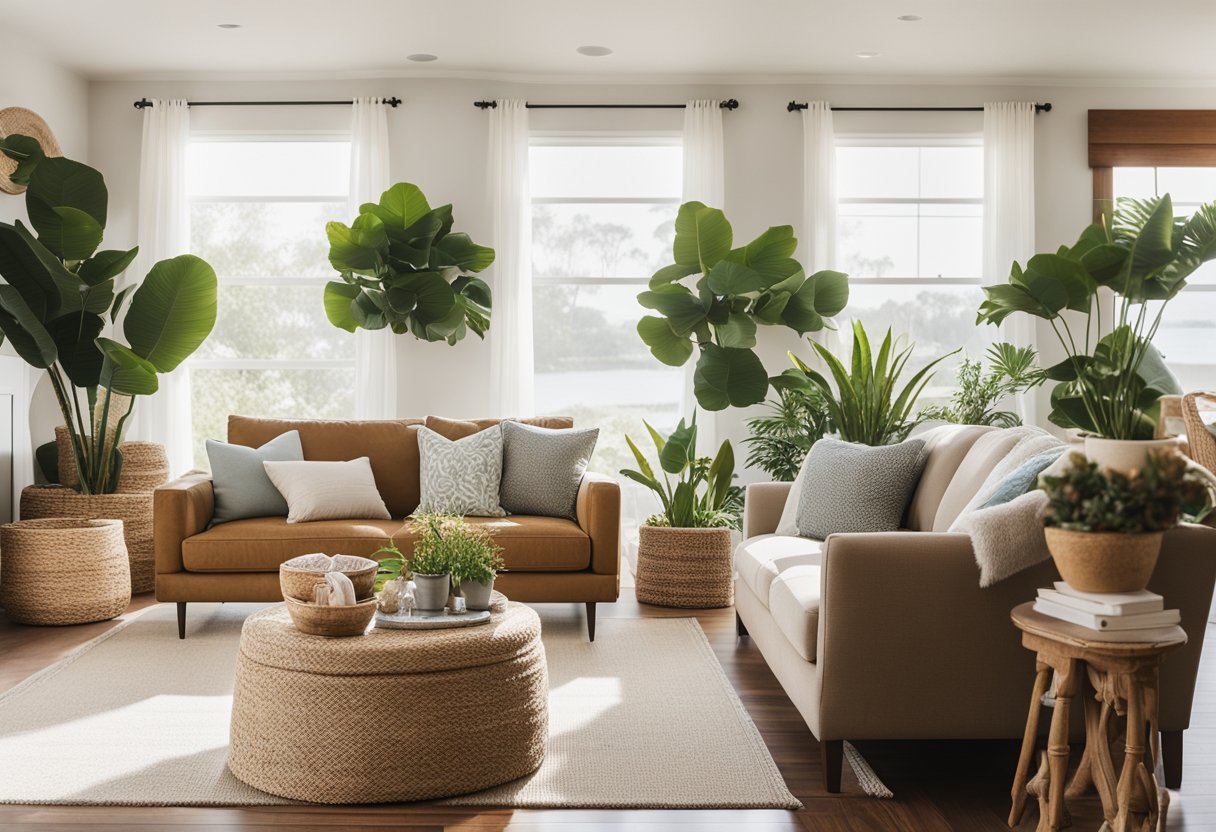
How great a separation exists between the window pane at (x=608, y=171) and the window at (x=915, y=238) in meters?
1.05

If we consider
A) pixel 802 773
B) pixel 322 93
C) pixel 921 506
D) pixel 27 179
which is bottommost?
pixel 802 773

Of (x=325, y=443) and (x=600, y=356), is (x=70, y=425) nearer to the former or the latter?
(x=325, y=443)

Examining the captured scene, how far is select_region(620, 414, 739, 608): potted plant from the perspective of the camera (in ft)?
17.2

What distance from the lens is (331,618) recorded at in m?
2.79

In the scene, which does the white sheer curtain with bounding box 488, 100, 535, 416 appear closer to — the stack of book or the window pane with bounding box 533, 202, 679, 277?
the window pane with bounding box 533, 202, 679, 277

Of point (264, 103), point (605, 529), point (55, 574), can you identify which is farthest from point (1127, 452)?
point (264, 103)

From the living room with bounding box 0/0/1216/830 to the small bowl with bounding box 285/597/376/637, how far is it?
10 mm

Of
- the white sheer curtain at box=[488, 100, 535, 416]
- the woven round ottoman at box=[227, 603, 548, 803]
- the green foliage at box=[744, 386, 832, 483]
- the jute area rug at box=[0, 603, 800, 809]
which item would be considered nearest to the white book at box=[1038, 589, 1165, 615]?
the jute area rug at box=[0, 603, 800, 809]

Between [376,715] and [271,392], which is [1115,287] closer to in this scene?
[376,715]

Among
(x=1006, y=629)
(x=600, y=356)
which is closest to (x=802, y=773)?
(x=1006, y=629)

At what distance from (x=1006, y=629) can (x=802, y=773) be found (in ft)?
2.22

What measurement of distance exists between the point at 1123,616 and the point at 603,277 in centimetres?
478

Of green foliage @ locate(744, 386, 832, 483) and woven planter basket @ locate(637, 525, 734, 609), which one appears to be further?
green foliage @ locate(744, 386, 832, 483)

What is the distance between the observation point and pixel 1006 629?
8.99 feet
